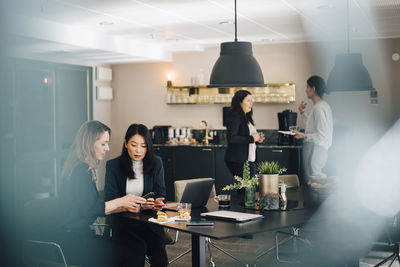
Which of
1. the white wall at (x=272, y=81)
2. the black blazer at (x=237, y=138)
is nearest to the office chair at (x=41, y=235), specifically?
the black blazer at (x=237, y=138)

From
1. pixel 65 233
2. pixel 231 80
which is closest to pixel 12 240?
pixel 65 233

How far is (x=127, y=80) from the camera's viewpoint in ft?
31.5

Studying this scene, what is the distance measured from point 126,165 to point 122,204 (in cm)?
48

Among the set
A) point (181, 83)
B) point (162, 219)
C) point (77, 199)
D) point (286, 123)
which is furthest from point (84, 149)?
point (181, 83)

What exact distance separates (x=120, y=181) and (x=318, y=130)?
9.50 feet

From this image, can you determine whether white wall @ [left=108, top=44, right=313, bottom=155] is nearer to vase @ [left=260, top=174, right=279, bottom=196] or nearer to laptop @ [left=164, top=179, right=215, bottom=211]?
vase @ [left=260, top=174, right=279, bottom=196]

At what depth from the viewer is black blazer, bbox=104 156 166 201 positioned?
13.2ft

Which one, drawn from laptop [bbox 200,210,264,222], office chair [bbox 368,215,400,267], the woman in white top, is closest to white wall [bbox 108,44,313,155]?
the woman in white top

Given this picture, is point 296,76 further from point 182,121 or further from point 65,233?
point 65,233

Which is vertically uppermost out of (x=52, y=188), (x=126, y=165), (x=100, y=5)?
(x=100, y=5)

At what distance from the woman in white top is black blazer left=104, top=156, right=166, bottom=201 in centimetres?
256

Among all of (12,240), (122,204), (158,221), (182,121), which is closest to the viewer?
(12,240)

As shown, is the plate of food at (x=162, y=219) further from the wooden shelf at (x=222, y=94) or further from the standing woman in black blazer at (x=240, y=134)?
the wooden shelf at (x=222, y=94)

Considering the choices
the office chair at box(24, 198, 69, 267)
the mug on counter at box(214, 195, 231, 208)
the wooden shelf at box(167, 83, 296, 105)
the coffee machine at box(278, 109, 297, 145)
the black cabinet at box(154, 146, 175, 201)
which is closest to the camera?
the office chair at box(24, 198, 69, 267)
